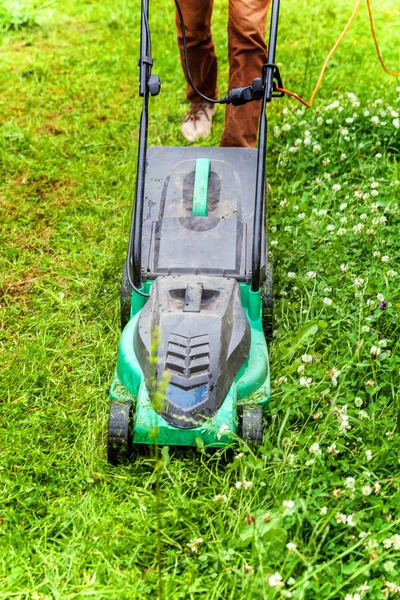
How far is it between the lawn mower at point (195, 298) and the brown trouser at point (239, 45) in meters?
0.42

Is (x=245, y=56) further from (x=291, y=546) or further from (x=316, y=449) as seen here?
(x=291, y=546)

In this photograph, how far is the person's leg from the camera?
271 centimetres

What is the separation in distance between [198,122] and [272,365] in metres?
1.67

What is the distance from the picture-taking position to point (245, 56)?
2807 millimetres

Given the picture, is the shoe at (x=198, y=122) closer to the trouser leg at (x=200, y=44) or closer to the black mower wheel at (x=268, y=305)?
the trouser leg at (x=200, y=44)

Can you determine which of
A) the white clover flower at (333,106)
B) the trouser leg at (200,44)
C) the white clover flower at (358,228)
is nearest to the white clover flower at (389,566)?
the white clover flower at (358,228)

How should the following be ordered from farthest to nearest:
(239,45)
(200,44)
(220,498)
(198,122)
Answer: (198,122) < (200,44) < (239,45) < (220,498)

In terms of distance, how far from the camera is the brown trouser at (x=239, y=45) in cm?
272

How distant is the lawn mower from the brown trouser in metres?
0.42

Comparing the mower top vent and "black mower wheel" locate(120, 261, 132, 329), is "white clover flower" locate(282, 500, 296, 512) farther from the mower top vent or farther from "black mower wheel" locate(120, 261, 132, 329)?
"black mower wheel" locate(120, 261, 132, 329)

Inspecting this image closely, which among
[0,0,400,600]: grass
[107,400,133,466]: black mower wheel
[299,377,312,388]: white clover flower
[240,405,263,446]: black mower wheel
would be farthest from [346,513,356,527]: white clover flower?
[107,400,133,466]: black mower wheel

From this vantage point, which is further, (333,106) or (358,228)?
(333,106)

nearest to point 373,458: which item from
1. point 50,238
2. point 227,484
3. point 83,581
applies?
point 227,484

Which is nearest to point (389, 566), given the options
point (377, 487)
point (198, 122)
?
point (377, 487)
